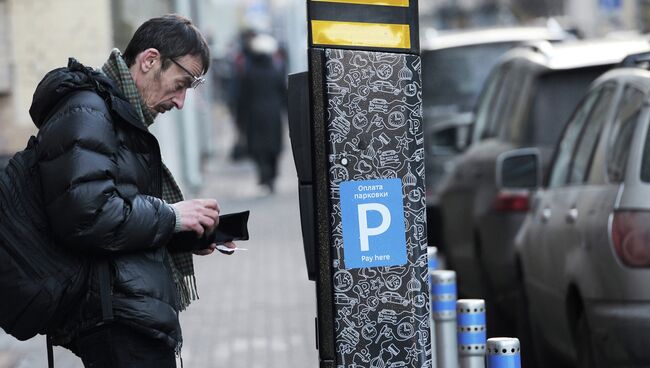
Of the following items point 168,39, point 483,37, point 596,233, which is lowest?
point 596,233

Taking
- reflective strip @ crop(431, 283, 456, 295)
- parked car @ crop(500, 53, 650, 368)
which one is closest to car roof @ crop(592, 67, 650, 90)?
parked car @ crop(500, 53, 650, 368)

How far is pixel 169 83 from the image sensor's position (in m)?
4.68

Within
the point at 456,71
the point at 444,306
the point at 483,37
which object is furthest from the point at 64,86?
the point at 483,37

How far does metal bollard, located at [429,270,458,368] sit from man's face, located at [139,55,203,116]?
245 cm

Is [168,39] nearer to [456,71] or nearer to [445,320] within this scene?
[445,320]

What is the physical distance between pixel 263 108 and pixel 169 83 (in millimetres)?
19328

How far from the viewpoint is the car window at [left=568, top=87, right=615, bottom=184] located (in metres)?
7.80

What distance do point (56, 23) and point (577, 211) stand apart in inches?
312

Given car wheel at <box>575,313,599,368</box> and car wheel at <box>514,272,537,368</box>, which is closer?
car wheel at <box>575,313,599,368</box>

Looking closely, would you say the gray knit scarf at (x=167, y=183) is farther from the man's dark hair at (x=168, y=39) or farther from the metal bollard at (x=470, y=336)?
the metal bollard at (x=470, y=336)

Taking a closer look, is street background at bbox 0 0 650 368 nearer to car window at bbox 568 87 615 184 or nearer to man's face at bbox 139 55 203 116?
car window at bbox 568 87 615 184

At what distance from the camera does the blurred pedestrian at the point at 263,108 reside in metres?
23.2

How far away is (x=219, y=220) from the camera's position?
4.91m

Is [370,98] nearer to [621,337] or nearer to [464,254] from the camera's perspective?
[621,337]
